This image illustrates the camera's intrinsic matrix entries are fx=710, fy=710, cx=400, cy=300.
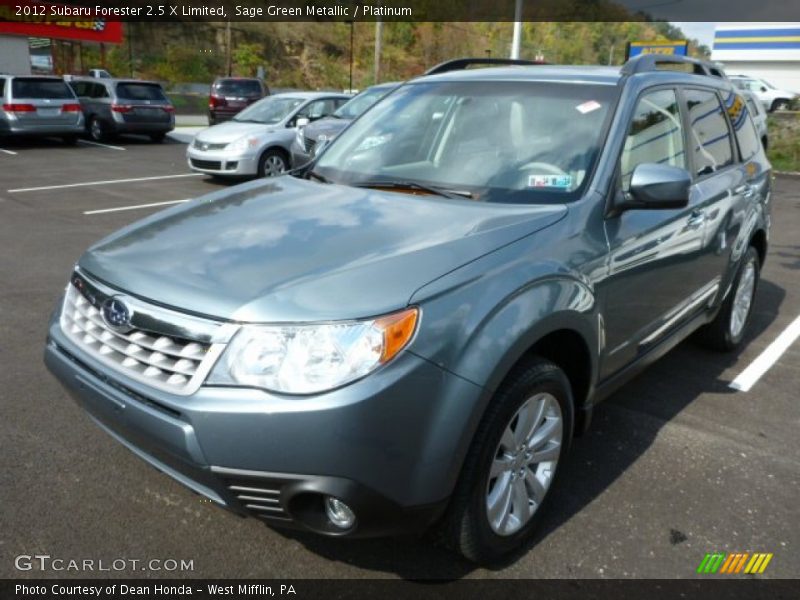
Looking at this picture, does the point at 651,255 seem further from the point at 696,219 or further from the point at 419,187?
the point at 419,187

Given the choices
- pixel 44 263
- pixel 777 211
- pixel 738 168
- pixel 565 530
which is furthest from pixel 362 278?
pixel 777 211

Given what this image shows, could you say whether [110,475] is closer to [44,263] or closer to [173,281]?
[173,281]

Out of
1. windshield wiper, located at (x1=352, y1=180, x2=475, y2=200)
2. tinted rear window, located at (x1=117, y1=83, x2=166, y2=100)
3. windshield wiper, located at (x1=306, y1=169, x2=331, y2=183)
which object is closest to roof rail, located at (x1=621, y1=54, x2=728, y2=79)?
windshield wiper, located at (x1=352, y1=180, x2=475, y2=200)

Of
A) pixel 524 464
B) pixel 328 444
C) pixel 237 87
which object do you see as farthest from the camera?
pixel 237 87

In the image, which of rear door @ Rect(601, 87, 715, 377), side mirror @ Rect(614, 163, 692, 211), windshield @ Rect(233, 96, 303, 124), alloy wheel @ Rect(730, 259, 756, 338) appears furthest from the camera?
windshield @ Rect(233, 96, 303, 124)

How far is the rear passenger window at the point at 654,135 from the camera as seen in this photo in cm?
316

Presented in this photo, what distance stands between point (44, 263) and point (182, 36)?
54.4m

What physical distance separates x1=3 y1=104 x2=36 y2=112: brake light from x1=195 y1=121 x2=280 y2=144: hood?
21.6 ft

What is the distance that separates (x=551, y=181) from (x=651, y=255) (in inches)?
23.5

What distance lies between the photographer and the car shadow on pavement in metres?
2.59

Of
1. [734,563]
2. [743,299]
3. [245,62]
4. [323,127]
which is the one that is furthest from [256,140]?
[245,62]

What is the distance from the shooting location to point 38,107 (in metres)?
16.2

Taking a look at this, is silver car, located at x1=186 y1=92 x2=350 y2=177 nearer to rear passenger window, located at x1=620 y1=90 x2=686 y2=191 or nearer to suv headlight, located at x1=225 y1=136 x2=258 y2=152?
suv headlight, located at x1=225 y1=136 x2=258 y2=152

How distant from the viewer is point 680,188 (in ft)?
9.46
